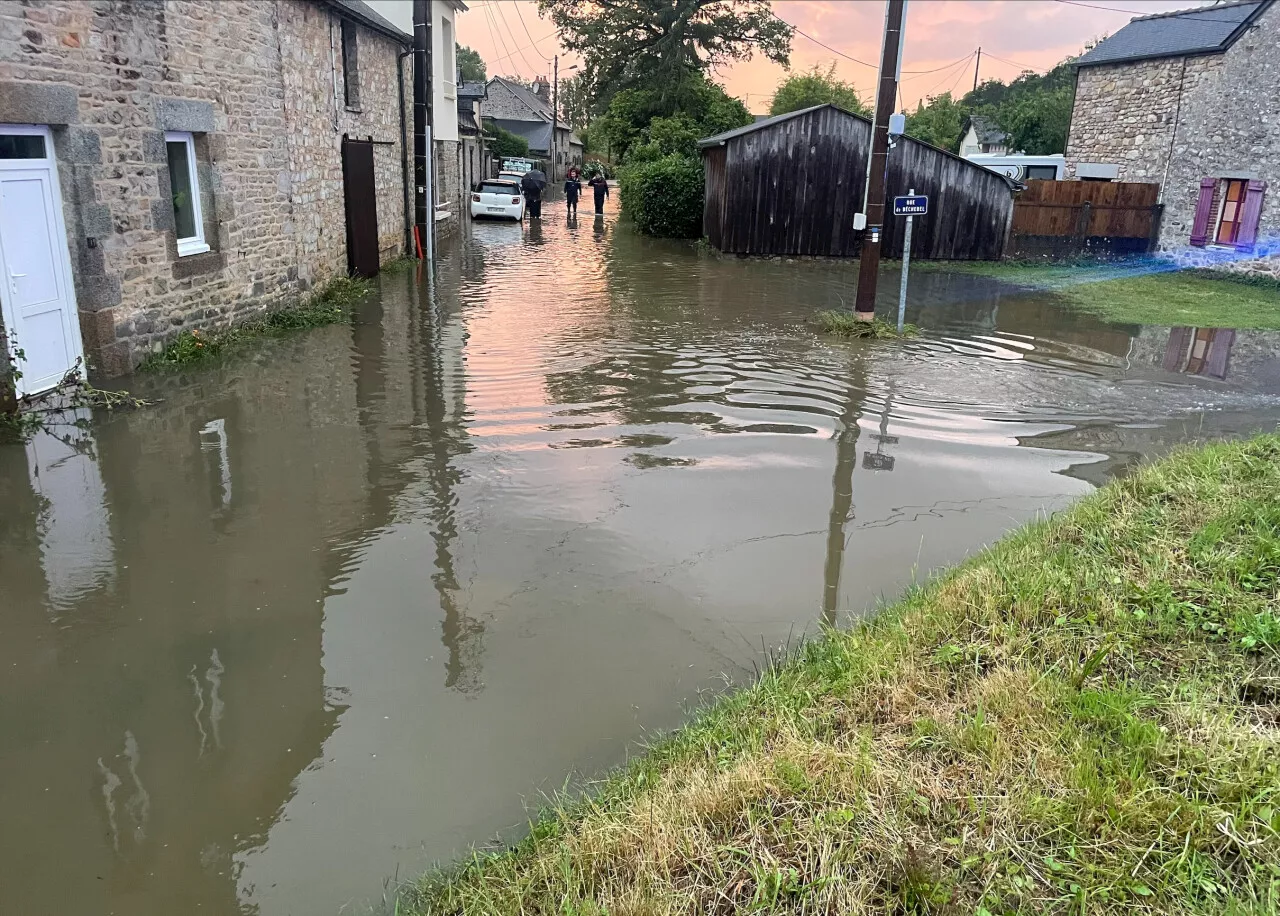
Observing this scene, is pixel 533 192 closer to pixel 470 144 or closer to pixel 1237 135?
pixel 470 144

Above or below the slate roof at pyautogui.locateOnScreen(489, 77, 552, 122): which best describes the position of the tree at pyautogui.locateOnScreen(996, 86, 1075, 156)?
below

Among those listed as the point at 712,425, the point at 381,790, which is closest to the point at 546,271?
the point at 712,425

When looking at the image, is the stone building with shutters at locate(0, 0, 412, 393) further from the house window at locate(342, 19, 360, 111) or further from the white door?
the house window at locate(342, 19, 360, 111)

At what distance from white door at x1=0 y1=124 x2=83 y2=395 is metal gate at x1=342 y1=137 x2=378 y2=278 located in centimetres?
836

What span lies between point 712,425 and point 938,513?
2681 mm

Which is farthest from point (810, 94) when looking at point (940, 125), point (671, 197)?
point (671, 197)

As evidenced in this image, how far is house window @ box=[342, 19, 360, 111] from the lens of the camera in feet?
53.9

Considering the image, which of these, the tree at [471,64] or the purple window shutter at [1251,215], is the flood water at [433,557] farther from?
the tree at [471,64]

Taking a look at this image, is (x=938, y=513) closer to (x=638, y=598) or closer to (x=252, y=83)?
(x=638, y=598)

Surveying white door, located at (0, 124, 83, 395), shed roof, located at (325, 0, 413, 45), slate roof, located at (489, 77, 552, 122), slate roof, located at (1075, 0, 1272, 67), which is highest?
slate roof, located at (489, 77, 552, 122)

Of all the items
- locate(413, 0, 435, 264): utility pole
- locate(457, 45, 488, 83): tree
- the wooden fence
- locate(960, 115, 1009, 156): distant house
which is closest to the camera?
locate(413, 0, 435, 264): utility pole

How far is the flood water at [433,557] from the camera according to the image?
3652 mm

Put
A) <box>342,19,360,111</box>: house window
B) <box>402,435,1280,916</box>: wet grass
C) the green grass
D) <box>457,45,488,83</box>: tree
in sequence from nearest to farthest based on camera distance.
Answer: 1. <box>402,435,1280,916</box>: wet grass
2. the green grass
3. <box>342,19,360,111</box>: house window
4. <box>457,45,488,83</box>: tree

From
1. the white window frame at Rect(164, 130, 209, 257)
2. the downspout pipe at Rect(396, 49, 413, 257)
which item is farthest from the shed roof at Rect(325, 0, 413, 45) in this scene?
the white window frame at Rect(164, 130, 209, 257)
